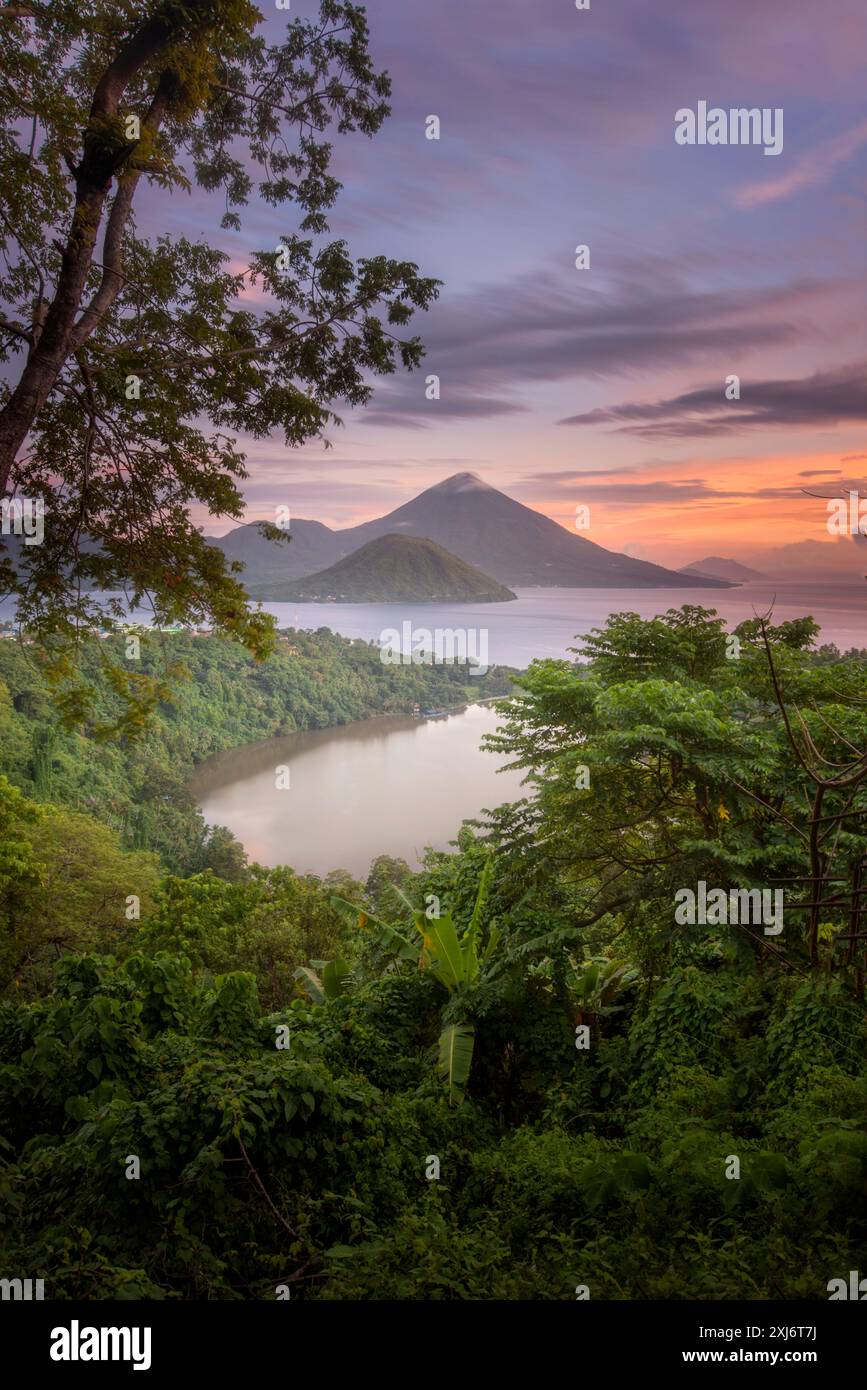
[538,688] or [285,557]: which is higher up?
[285,557]

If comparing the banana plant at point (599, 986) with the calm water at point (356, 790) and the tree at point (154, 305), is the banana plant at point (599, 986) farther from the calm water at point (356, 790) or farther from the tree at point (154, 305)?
the calm water at point (356, 790)

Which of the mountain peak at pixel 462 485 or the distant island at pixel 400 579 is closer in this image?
the distant island at pixel 400 579

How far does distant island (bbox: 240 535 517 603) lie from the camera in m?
32.1

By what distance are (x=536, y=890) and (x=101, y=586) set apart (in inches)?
192

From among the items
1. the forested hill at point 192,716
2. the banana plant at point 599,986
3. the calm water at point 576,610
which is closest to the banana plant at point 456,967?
the banana plant at point 599,986

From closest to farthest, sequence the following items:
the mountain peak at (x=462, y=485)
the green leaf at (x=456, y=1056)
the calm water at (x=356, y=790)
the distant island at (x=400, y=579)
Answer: the green leaf at (x=456, y=1056) → the distant island at (x=400, y=579) → the mountain peak at (x=462, y=485) → the calm water at (x=356, y=790)

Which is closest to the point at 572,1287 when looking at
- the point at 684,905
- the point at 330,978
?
the point at 684,905

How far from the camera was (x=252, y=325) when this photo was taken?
19.1ft

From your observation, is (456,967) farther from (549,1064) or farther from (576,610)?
(576,610)

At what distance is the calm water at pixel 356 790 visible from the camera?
3866 cm

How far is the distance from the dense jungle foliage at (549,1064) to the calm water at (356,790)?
2661 cm

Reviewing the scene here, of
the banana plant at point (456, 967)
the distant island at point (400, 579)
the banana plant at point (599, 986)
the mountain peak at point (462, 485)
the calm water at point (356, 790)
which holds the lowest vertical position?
the calm water at point (356, 790)
